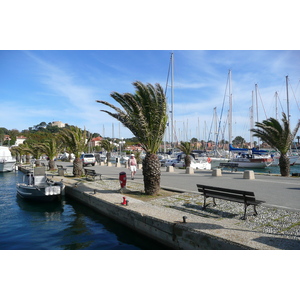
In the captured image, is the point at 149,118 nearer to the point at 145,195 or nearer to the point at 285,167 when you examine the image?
the point at 145,195

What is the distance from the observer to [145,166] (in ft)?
38.9

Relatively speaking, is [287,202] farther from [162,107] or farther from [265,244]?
[162,107]

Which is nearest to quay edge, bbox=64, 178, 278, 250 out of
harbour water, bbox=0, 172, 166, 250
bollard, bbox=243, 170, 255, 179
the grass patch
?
harbour water, bbox=0, 172, 166, 250

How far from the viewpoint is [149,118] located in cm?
1174

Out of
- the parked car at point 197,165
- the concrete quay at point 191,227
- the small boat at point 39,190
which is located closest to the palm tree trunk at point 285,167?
the concrete quay at point 191,227

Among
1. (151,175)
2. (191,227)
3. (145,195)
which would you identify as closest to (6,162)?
(145,195)

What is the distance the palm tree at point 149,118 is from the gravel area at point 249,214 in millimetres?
1268

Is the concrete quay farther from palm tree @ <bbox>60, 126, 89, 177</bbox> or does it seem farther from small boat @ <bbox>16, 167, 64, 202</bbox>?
palm tree @ <bbox>60, 126, 89, 177</bbox>

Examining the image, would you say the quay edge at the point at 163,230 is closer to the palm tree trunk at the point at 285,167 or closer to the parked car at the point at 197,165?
the palm tree trunk at the point at 285,167

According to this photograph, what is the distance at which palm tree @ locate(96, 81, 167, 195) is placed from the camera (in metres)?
11.6

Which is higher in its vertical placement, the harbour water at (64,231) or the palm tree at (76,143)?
the palm tree at (76,143)

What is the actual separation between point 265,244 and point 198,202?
462 centimetres

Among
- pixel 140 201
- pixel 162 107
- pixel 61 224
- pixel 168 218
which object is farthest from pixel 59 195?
pixel 168 218

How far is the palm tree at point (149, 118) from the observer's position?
11.6 meters
